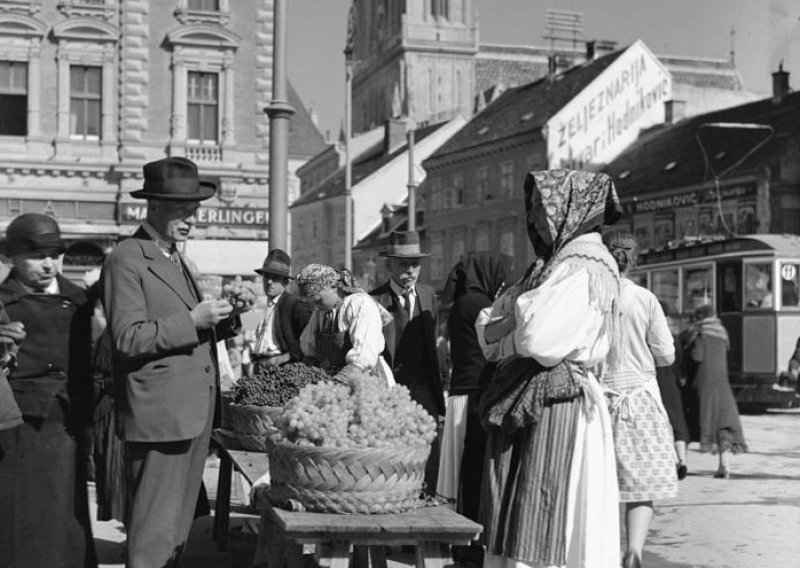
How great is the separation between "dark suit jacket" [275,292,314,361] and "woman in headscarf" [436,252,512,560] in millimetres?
2151

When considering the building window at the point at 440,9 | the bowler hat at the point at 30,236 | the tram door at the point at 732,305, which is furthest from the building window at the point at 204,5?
the building window at the point at 440,9

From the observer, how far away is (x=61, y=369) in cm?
599

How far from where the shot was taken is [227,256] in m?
29.2

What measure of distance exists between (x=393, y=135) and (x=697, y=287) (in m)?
55.3

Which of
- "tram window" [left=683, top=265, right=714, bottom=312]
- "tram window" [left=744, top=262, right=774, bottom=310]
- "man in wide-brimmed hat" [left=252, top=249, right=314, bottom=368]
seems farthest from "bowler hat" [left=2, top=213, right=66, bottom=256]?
"tram window" [left=683, top=265, right=714, bottom=312]

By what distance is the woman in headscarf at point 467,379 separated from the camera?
26.1ft

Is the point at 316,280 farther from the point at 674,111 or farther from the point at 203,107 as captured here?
the point at 674,111

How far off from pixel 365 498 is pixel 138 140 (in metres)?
32.4

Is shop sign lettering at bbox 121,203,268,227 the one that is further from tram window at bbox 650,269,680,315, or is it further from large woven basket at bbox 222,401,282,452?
large woven basket at bbox 222,401,282,452

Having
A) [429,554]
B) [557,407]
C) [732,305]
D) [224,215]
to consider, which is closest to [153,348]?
[429,554]

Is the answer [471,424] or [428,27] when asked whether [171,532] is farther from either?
[428,27]

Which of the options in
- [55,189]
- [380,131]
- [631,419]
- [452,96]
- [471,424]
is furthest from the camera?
[452,96]

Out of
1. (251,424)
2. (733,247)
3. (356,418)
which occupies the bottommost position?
(251,424)

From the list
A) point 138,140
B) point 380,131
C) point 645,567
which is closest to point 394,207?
point 380,131
